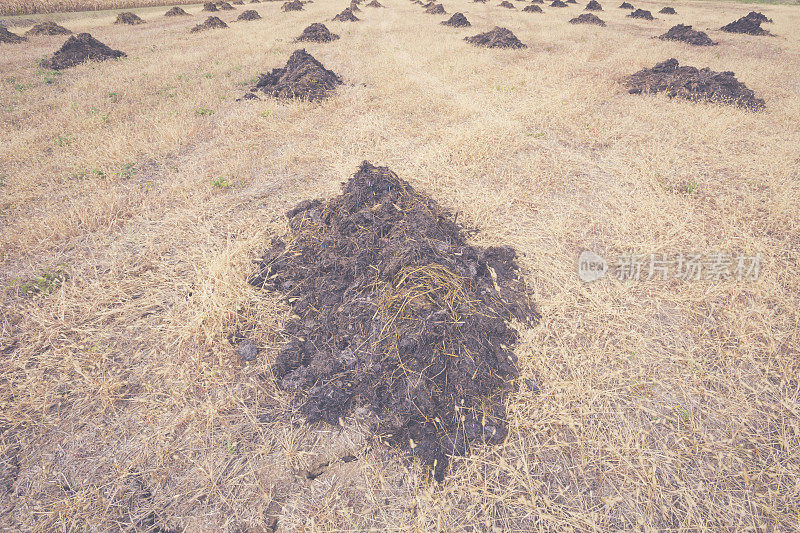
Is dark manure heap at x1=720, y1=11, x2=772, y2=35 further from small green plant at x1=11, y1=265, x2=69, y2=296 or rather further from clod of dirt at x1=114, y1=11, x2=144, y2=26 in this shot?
clod of dirt at x1=114, y1=11, x2=144, y2=26

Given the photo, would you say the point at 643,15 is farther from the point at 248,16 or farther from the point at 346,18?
the point at 248,16

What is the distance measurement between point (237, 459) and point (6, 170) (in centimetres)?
795

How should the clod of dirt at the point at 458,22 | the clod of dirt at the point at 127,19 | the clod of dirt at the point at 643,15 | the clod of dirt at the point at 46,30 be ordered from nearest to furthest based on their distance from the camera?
the clod of dirt at the point at 46,30 < the clod of dirt at the point at 458,22 < the clod of dirt at the point at 127,19 < the clod of dirt at the point at 643,15

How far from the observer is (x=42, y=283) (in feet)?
13.5

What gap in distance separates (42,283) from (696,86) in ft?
49.0

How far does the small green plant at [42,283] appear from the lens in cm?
404

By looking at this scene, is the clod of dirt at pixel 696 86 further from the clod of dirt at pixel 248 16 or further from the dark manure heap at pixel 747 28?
the clod of dirt at pixel 248 16

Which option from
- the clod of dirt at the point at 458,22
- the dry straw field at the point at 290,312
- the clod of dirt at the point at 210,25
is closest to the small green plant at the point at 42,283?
the dry straw field at the point at 290,312

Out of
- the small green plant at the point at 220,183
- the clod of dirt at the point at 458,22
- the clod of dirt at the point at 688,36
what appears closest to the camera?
the small green plant at the point at 220,183

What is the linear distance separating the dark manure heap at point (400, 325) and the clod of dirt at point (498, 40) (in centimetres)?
1473

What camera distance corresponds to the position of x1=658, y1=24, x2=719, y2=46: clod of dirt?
16.0 m

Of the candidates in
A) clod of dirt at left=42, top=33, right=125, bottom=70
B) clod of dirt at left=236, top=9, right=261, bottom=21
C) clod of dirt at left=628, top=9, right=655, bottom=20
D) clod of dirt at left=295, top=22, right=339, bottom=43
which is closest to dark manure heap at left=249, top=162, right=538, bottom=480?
clod of dirt at left=42, top=33, right=125, bottom=70

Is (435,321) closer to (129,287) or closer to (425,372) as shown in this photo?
(425,372)

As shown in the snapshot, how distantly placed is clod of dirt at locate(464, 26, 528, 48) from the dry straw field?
7.36 m
